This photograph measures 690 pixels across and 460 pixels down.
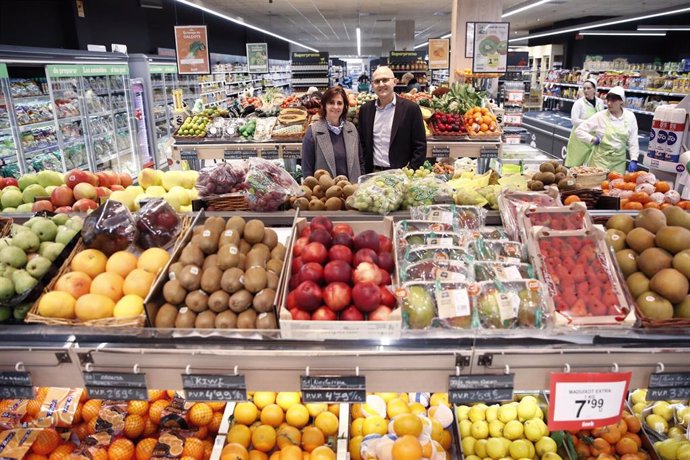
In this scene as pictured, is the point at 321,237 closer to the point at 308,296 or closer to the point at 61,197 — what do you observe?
the point at 308,296

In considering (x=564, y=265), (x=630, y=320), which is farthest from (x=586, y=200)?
(x=630, y=320)

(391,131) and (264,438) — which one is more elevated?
(391,131)

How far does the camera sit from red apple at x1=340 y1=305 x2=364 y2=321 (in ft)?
4.84

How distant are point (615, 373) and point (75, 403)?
1.99 meters

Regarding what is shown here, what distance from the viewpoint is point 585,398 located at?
4.76 feet

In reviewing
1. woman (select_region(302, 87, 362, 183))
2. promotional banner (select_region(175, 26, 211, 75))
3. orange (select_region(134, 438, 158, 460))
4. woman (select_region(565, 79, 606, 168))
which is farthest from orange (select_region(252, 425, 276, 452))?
promotional banner (select_region(175, 26, 211, 75))

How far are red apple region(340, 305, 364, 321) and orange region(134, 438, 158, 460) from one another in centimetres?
101

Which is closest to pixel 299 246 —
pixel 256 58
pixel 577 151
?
pixel 577 151

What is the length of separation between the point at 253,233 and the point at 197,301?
1.18 ft

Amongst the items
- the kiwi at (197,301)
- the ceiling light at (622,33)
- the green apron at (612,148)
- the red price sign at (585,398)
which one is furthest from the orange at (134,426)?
the ceiling light at (622,33)

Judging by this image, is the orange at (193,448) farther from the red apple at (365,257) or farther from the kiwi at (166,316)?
the red apple at (365,257)

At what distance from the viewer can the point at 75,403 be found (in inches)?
78.8

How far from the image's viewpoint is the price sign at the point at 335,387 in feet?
4.75

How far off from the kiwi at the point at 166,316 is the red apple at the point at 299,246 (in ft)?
1.44
